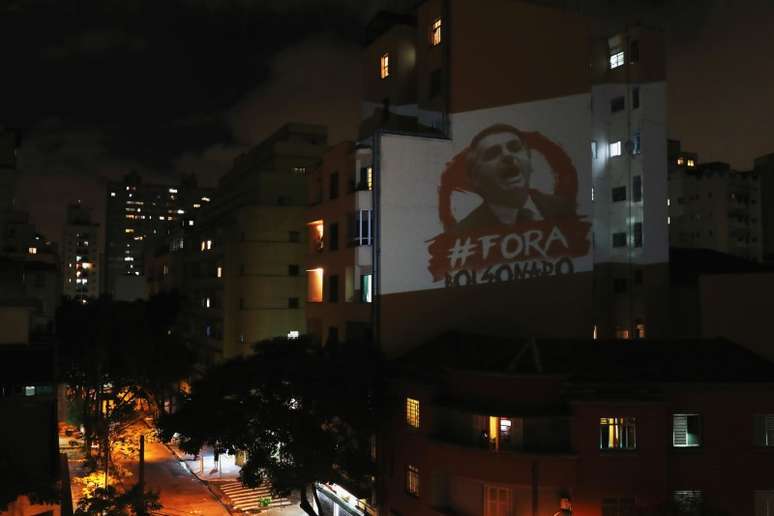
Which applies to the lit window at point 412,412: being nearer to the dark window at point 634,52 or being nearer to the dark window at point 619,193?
the dark window at point 619,193

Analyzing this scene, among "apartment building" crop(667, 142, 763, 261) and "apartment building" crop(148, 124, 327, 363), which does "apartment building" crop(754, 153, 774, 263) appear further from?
"apartment building" crop(148, 124, 327, 363)

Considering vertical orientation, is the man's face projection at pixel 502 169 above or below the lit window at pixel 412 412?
above

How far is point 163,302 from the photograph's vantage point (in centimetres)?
5028

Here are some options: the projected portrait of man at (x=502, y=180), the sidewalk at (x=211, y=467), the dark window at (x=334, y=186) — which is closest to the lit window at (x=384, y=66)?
the dark window at (x=334, y=186)

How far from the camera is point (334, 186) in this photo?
37.1 metres

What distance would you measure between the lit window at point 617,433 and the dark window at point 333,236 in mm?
16826

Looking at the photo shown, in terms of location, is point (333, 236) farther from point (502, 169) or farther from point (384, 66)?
point (384, 66)

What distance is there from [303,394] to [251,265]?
76.2 ft

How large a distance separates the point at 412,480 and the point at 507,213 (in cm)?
1391

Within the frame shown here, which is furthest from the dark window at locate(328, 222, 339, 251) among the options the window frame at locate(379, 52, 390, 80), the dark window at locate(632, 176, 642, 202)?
the dark window at locate(632, 176, 642, 202)

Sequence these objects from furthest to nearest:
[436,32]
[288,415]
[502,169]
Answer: [502,169], [436,32], [288,415]

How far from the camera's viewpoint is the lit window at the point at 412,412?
28469mm

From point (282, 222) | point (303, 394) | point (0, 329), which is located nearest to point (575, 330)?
point (303, 394)

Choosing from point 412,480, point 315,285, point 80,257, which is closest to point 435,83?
point 315,285
